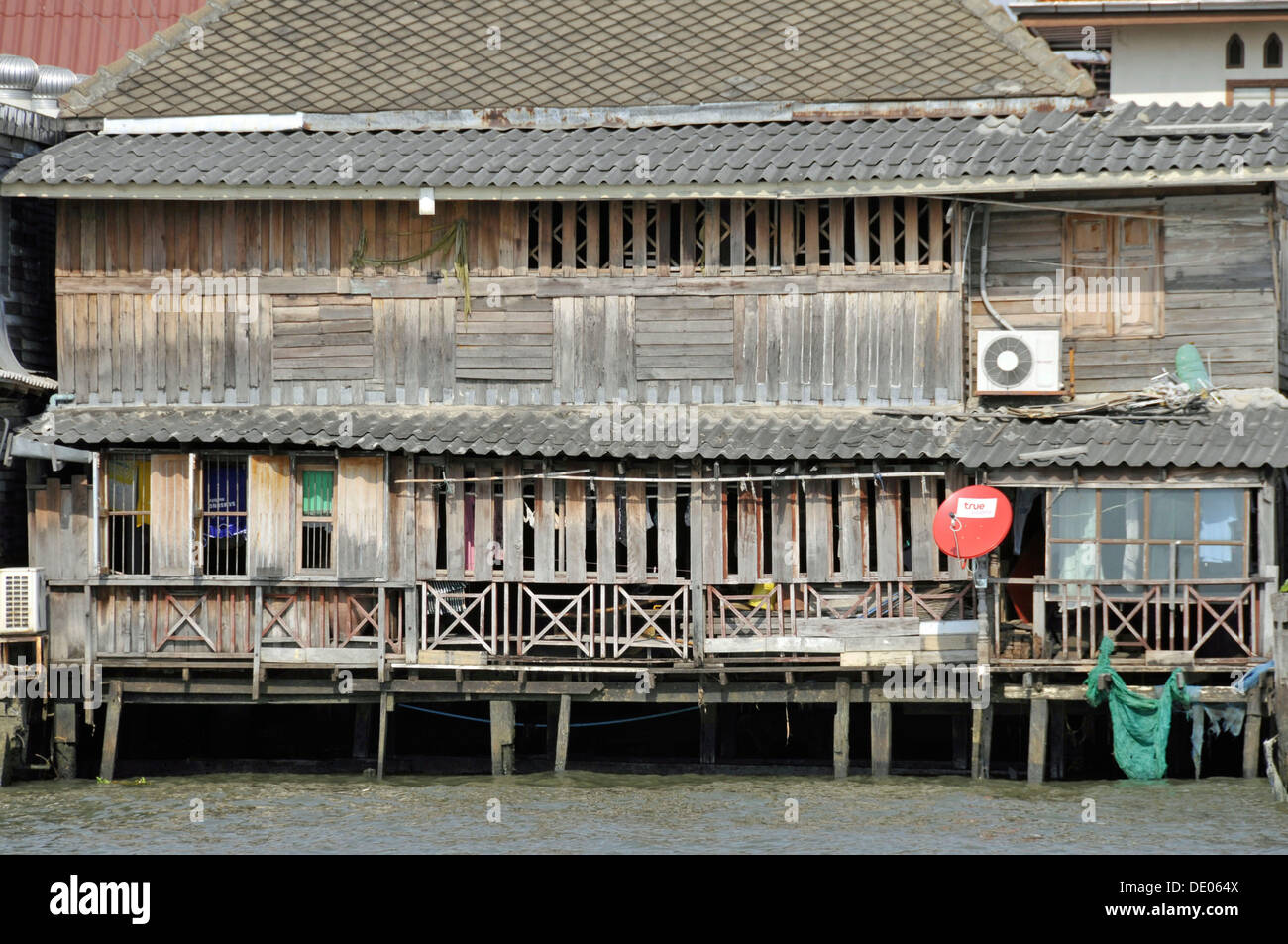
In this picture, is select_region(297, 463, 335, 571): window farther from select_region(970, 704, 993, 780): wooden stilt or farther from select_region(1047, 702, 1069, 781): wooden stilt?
select_region(1047, 702, 1069, 781): wooden stilt

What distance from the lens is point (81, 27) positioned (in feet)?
111

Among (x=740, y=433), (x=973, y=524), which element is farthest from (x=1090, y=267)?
(x=740, y=433)

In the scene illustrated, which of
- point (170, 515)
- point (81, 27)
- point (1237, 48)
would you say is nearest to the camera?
point (170, 515)

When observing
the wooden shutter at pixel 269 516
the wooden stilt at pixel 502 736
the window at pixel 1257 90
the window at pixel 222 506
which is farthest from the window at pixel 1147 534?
the window at pixel 1257 90

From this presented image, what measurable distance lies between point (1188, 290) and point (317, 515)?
1055 cm

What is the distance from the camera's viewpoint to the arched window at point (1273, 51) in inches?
1184

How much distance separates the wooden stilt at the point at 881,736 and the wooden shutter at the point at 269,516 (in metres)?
7.10

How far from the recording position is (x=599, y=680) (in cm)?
2281

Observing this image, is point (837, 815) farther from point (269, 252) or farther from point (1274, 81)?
point (1274, 81)

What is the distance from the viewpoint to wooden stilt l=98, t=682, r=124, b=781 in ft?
75.8

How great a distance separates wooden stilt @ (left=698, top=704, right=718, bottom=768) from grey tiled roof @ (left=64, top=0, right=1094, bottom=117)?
24.5 ft

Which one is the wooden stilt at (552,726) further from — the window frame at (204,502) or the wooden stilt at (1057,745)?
the wooden stilt at (1057,745)

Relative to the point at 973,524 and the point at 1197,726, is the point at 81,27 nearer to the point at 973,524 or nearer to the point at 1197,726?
the point at 973,524
